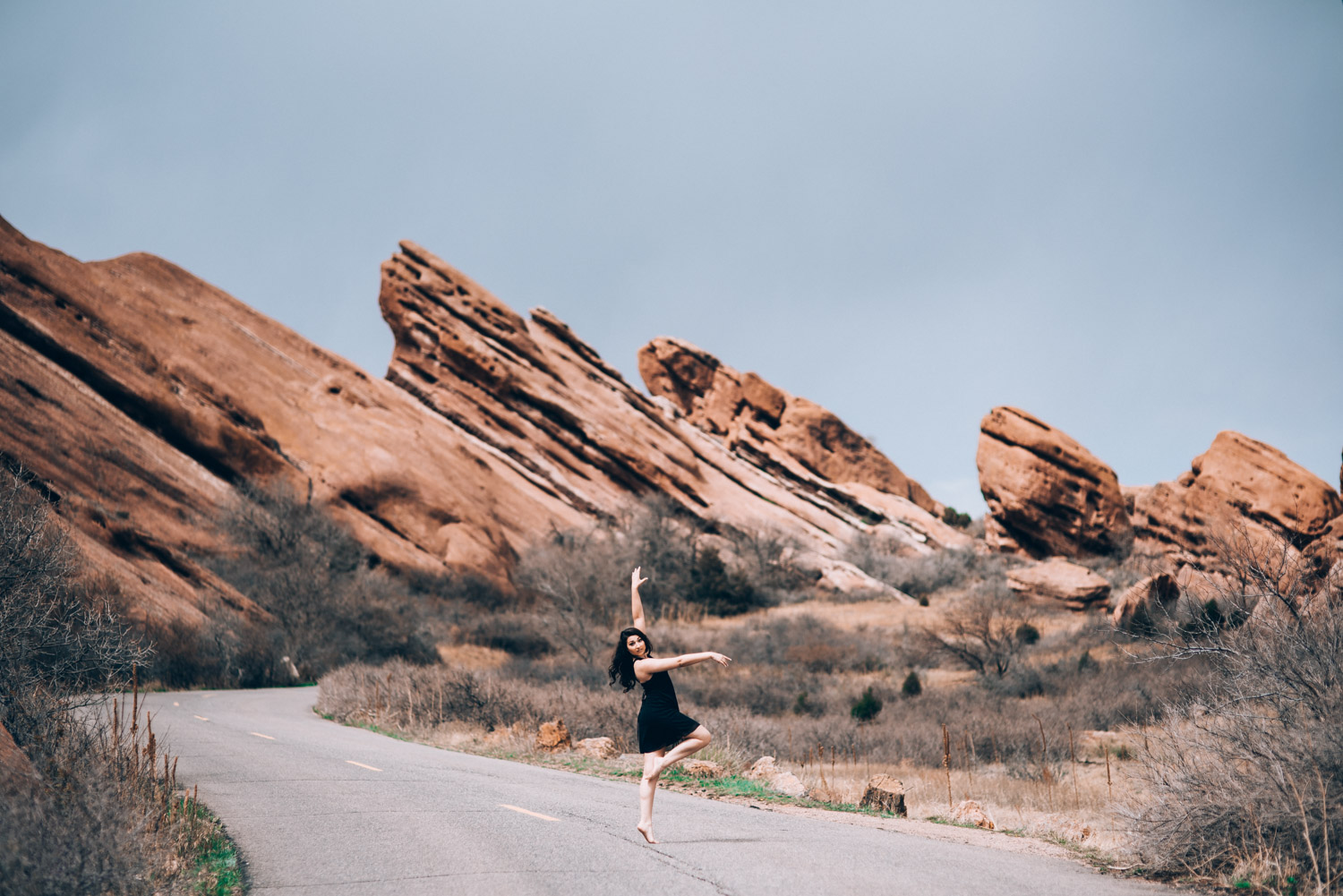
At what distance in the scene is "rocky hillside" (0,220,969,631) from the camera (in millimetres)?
29078

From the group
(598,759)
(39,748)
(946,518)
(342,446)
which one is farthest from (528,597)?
(946,518)

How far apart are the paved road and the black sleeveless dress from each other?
84 cm

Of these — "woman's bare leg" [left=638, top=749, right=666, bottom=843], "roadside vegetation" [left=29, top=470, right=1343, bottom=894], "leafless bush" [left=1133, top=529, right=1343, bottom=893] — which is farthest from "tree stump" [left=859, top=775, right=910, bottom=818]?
"woman's bare leg" [left=638, top=749, right=666, bottom=843]

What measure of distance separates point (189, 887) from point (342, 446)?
3874cm

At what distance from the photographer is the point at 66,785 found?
5.26m

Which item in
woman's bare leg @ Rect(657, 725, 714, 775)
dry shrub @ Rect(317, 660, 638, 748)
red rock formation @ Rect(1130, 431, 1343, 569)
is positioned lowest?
dry shrub @ Rect(317, 660, 638, 748)

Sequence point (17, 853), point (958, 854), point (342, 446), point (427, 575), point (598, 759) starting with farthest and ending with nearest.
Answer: point (342, 446)
point (427, 575)
point (598, 759)
point (958, 854)
point (17, 853)

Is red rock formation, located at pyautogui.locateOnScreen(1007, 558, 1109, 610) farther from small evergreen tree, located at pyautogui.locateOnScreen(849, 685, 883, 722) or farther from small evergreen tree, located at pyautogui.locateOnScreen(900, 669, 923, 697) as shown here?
small evergreen tree, located at pyautogui.locateOnScreen(849, 685, 883, 722)

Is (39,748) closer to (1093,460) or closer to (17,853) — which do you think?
(17,853)

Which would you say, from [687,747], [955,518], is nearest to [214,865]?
[687,747]

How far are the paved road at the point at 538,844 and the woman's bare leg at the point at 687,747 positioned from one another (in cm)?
69

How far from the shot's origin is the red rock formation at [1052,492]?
52031 millimetres

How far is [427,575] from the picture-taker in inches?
1503

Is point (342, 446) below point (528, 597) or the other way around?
the other way around
